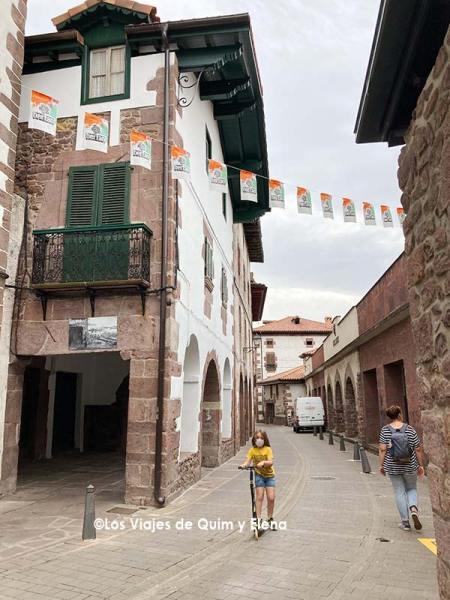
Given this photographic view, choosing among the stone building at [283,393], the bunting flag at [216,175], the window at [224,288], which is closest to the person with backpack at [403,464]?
the bunting flag at [216,175]

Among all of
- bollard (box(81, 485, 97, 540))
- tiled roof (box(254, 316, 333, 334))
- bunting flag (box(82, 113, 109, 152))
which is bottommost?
bollard (box(81, 485, 97, 540))

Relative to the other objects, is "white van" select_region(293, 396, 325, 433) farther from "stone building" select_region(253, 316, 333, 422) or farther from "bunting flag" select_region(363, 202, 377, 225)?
"stone building" select_region(253, 316, 333, 422)

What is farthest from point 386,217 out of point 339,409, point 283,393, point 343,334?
point 283,393

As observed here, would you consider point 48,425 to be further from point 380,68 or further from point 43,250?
point 380,68

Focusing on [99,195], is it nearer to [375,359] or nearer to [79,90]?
[79,90]

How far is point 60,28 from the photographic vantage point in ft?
35.2

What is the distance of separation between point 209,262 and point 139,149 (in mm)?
4858

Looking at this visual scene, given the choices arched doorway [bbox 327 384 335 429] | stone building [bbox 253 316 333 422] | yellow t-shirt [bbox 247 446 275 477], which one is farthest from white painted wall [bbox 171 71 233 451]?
stone building [bbox 253 316 333 422]

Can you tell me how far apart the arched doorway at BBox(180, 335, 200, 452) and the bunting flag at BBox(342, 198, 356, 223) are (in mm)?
4205

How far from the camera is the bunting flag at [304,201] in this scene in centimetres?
1001

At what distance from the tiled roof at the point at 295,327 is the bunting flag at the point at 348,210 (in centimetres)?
4757

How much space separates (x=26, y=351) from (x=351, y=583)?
687 centimetres

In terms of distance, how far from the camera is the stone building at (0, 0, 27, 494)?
8.95 m

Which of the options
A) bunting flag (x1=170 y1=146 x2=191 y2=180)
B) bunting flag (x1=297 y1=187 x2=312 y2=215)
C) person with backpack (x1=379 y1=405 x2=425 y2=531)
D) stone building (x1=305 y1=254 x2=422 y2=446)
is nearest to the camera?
person with backpack (x1=379 y1=405 x2=425 y2=531)
